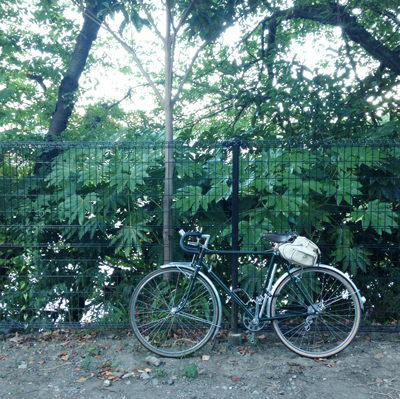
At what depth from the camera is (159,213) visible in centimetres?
422

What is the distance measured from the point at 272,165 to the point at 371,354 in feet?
6.57

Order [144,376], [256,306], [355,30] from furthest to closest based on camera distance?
[355,30] < [256,306] < [144,376]

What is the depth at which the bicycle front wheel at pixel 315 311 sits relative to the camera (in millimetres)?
3637

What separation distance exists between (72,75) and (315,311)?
5981 mm

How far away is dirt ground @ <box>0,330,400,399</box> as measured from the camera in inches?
124

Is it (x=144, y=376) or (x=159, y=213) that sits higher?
(x=159, y=213)

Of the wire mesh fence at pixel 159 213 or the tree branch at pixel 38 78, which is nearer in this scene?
the wire mesh fence at pixel 159 213

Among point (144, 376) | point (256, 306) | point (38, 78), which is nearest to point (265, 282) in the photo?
point (256, 306)

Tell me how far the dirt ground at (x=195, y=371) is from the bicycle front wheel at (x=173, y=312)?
0.15 meters

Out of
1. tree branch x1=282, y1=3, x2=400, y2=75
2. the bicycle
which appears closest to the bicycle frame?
the bicycle

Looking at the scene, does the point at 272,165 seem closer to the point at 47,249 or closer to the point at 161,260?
the point at 161,260

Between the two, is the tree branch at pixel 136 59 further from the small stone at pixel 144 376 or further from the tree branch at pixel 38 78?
the tree branch at pixel 38 78

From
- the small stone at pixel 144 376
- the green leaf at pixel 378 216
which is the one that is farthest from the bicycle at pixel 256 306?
the green leaf at pixel 378 216

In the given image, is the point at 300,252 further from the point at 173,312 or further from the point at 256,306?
the point at 173,312
